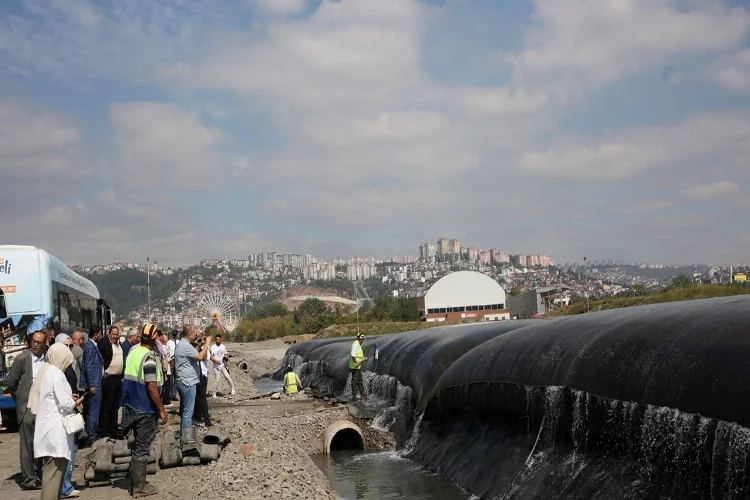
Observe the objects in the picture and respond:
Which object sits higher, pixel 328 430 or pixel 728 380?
pixel 728 380

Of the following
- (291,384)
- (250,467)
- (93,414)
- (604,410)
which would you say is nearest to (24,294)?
(93,414)

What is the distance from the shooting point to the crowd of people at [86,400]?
31.2 feet

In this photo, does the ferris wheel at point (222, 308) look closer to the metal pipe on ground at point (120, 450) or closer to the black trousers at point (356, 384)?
the black trousers at point (356, 384)

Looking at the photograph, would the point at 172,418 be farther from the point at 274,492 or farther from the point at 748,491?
the point at 748,491

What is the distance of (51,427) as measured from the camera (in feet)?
31.1

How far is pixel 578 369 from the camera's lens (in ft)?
42.0

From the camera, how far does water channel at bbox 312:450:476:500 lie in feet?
48.1

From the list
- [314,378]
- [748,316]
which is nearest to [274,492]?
[748,316]

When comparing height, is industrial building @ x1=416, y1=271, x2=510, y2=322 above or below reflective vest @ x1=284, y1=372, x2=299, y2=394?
above

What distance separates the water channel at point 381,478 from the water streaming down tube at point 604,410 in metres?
0.38

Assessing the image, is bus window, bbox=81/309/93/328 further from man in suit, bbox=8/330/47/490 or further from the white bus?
man in suit, bbox=8/330/47/490

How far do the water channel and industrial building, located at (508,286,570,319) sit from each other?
244ft

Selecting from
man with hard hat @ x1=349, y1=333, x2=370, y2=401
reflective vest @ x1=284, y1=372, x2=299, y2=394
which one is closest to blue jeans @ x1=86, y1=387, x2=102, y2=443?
man with hard hat @ x1=349, y1=333, x2=370, y2=401

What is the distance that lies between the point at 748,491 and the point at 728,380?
4.90 feet
